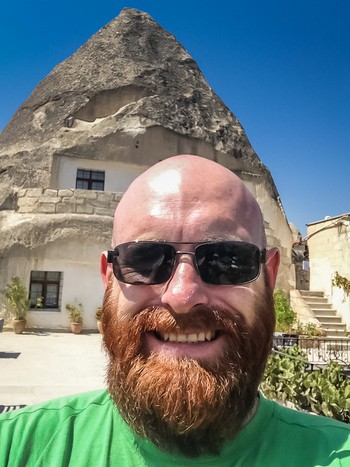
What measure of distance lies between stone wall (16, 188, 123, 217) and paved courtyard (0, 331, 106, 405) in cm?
480

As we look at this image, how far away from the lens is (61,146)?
1698 cm

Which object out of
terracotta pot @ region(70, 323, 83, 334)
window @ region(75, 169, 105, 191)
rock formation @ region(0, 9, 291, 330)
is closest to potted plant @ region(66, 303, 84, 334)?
terracotta pot @ region(70, 323, 83, 334)

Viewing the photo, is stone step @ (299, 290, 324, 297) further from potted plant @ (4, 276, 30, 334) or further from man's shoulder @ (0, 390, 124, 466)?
man's shoulder @ (0, 390, 124, 466)

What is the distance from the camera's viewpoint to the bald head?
4.93ft

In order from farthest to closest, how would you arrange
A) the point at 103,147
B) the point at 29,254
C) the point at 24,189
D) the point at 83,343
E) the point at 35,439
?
the point at 103,147 < the point at 24,189 < the point at 29,254 < the point at 83,343 < the point at 35,439

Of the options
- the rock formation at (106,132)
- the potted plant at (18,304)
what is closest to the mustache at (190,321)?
the potted plant at (18,304)

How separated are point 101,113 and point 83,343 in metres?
11.3

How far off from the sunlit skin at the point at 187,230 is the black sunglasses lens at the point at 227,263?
25mm

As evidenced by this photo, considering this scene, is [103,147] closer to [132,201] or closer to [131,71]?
[131,71]

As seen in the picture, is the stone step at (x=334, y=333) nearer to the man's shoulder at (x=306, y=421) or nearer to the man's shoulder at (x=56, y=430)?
the man's shoulder at (x=306, y=421)

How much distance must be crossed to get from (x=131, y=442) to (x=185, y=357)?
1.16ft

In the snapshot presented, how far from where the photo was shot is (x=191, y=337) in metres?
1.39

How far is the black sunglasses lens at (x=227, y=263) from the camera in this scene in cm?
146

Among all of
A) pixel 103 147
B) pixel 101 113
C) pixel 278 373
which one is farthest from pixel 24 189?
pixel 278 373
